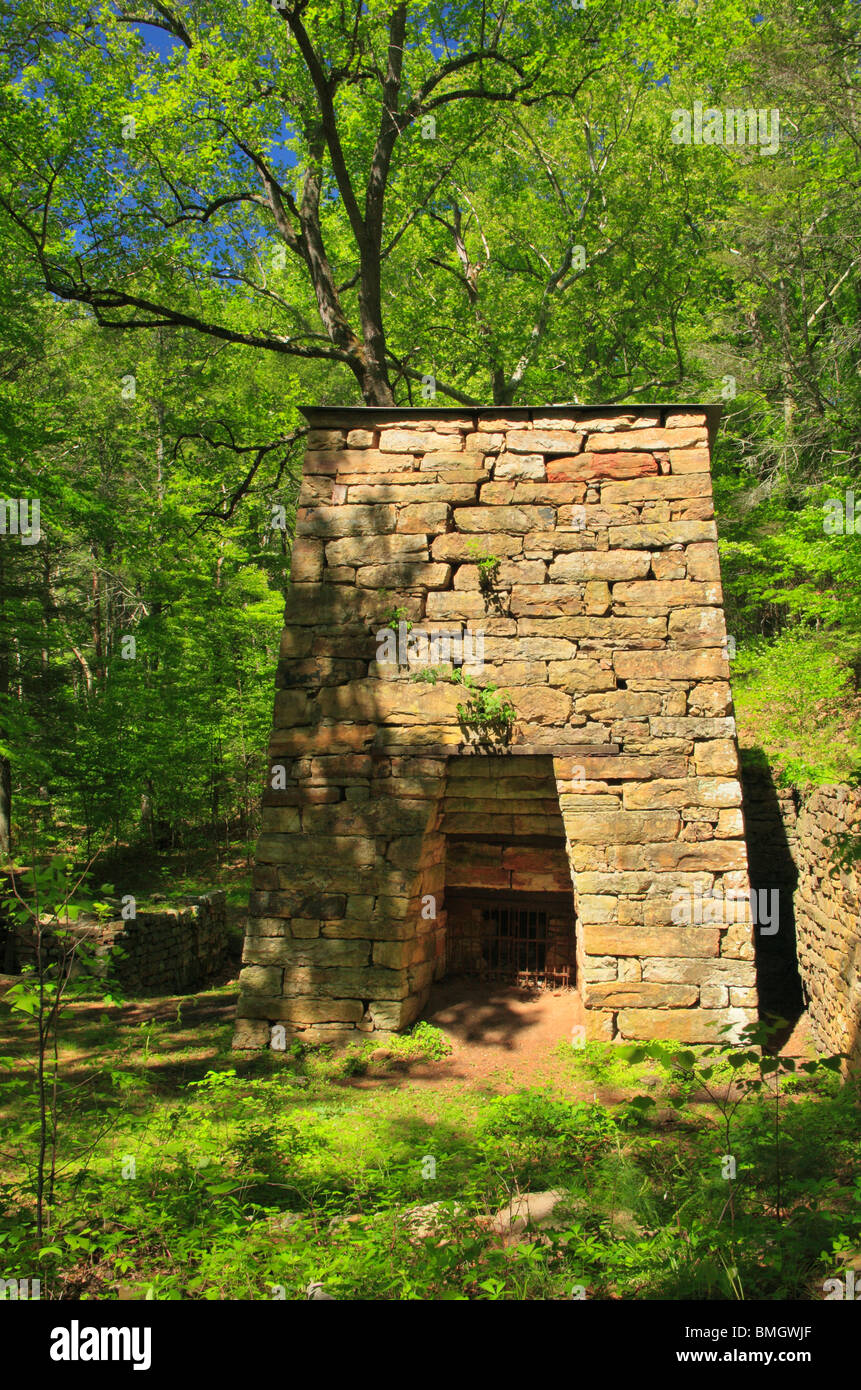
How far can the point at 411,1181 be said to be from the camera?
3820 mm

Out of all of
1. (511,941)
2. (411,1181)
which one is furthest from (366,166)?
(411,1181)

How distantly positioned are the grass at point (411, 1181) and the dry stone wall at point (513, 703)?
61cm

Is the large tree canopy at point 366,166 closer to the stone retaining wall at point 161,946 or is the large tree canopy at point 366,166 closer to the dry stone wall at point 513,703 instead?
the dry stone wall at point 513,703

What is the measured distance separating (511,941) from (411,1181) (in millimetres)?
3275

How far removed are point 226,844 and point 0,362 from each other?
10.2 meters

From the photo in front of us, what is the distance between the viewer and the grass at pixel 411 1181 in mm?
2863

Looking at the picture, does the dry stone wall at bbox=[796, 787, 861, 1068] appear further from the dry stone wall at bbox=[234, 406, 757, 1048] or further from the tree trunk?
the tree trunk

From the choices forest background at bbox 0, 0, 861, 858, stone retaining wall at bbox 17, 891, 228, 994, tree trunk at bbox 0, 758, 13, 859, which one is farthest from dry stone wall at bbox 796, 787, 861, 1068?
tree trunk at bbox 0, 758, 13, 859

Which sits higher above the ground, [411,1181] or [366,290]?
[366,290]

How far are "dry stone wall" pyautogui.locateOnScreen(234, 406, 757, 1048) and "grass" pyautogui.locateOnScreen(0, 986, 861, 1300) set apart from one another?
61 centimetres

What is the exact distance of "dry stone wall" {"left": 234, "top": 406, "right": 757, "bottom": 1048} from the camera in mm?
5473

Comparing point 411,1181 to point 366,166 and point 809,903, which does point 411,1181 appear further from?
point 366,166

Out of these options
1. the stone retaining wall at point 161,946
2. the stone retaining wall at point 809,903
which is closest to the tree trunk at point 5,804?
the stone retaining wall at point 161,946
